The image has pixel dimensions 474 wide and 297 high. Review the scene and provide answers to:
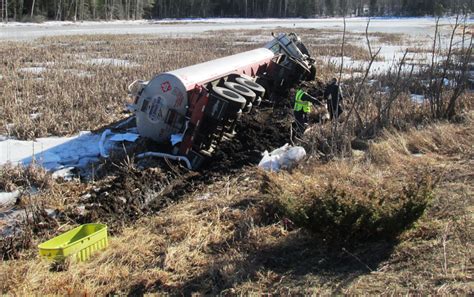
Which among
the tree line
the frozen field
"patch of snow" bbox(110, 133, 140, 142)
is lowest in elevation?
"patch of snow" bbox(110, 133, 140, 142)

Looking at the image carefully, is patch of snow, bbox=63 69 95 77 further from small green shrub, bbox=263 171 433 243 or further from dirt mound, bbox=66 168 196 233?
small green shrub, bbox=263 171 433 243

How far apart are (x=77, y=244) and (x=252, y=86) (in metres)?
4.68

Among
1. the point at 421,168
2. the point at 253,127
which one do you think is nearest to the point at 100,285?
the point at 421,168

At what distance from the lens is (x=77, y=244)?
4496mm

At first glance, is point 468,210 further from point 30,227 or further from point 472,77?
point 472,77

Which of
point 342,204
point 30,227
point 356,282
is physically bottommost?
point 30,227

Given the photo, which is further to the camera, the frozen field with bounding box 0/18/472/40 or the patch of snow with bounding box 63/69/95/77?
the frozen field with bounding box 0/18/472/40

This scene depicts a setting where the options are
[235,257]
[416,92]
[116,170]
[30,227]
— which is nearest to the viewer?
[235,257]

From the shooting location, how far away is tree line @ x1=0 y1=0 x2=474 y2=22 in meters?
58.7

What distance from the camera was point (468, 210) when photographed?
14.5 feet

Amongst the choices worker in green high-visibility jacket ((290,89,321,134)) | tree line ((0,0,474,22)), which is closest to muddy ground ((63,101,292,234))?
worker in green high-visibility jacket ((290,89,321,134))

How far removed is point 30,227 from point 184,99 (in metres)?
3.24

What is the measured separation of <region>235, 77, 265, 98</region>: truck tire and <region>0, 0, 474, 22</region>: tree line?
50.0 meters

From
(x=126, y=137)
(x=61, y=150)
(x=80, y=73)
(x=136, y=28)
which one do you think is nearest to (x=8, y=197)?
(x=61, y=150)
